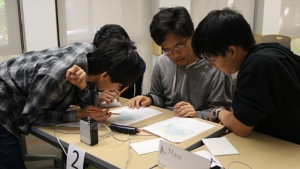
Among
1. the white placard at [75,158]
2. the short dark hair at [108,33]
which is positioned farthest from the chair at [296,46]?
the white placard at [75,158]

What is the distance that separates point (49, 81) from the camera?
1280 millimetres

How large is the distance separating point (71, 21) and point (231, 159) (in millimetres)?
2470

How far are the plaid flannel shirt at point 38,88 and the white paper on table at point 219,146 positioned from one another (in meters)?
0.70

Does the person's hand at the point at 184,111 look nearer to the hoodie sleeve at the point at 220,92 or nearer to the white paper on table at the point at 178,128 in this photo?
the white paper on table at the point at 178,128

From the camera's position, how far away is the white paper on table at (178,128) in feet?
4.23

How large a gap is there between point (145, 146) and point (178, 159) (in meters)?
Answer: 0.24

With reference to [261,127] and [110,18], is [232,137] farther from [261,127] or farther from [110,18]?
[110,18]

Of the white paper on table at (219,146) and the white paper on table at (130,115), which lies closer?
the white paper on table at (219,146)

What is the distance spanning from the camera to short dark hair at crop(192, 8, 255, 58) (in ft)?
3.88

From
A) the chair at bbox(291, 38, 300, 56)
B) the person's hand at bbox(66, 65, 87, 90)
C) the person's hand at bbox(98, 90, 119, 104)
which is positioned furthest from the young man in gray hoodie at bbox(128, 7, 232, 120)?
the chair at bbox(291, 38, 300, 56)

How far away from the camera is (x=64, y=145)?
125cm

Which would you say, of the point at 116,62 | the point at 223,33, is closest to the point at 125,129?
the point at 116,62

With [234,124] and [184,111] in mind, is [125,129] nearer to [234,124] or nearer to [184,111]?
[184,111]

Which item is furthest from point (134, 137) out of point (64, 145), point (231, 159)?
point (231, 159)
